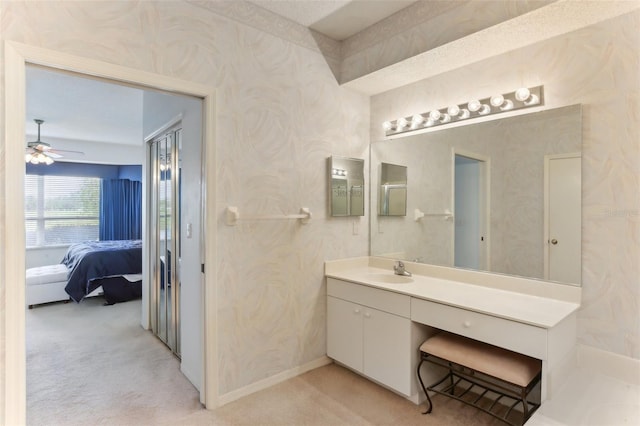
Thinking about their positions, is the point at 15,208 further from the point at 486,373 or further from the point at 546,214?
the point at 546,214

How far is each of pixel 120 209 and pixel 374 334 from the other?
21.4 ft

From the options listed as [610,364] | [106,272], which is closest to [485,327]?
[610,364]

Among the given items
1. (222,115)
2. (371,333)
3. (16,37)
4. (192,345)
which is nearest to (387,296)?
(371,333)

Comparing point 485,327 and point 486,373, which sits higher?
point 485,327

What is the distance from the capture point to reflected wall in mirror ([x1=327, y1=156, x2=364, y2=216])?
286 centimetres

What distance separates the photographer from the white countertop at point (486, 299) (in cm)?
175

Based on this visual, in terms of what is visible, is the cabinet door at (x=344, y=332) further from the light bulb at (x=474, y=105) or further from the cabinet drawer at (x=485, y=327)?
the light bulb at (x=474, y=105)

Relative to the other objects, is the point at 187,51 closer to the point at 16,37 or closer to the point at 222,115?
the point at 222,115

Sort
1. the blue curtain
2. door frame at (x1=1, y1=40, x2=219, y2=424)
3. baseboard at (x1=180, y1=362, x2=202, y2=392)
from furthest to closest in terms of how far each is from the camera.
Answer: the blue curtain < baseboard at (x1=180, y1=362, x2=202, y2=392) < door frame at (x1=1, y1=40, x2=219, y2=424)

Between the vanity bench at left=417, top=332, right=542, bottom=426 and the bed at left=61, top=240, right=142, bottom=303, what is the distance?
435cm

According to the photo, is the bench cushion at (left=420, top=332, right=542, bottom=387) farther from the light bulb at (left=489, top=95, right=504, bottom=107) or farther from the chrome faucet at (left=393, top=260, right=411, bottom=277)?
the light bulb at (left=489, top=95, right=504, bottom=107)

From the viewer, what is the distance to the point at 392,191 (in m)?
3.02

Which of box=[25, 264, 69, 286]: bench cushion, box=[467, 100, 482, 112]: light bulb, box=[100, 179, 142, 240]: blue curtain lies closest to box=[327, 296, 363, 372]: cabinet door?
box=[467, 100, 482, 112]: light bulb

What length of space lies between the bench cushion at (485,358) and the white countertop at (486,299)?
0.28 m
